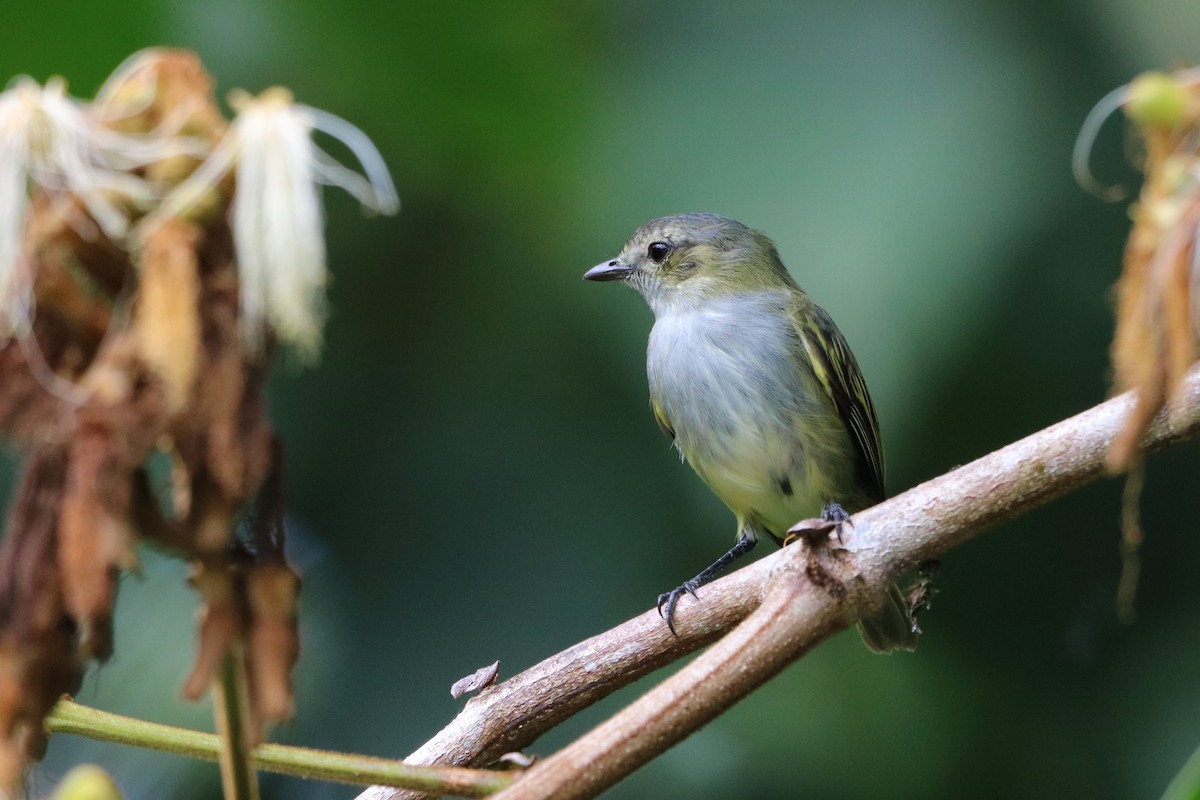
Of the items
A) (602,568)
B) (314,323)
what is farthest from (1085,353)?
(314,323)

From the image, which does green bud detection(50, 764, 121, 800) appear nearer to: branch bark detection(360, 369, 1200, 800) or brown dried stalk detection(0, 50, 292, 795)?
brown dried stalk detection(0, 50, 292, 795)

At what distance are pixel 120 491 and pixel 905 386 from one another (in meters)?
2.15

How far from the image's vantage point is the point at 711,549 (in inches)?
147

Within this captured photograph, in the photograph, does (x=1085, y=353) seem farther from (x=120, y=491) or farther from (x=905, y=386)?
(x=120, y=491)

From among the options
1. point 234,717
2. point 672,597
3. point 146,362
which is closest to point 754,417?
point 672,597

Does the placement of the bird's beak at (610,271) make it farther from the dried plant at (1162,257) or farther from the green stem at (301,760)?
the dried plant at (1162,257)

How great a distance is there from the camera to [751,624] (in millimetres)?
1432

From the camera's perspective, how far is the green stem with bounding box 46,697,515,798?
1252mm

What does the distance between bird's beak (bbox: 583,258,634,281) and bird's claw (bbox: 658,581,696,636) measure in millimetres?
842

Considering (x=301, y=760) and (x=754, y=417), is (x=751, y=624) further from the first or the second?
(x=754, y=417)

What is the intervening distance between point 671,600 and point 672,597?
8.4 inches

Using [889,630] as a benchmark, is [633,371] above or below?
above

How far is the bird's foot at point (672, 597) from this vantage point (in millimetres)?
2170

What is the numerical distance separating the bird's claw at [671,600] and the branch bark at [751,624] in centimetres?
2
